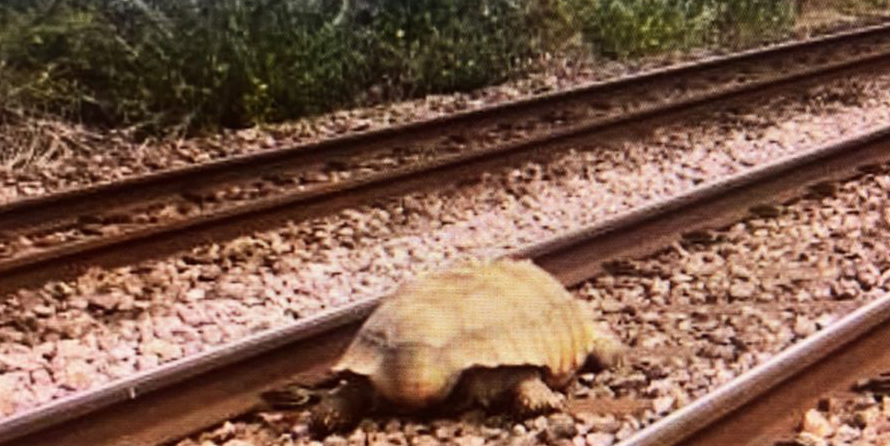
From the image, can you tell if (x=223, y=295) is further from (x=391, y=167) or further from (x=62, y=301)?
(x=391, y=167)

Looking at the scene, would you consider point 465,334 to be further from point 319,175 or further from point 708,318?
point 319,175

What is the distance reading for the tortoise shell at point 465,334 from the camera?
5293mm

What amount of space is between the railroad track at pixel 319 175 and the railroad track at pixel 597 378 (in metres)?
1.75

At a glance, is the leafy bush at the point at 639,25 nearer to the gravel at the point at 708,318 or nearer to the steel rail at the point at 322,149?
the steel rail at the point at 322,149

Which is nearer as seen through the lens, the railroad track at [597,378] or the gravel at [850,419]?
the gravel at [850,419]

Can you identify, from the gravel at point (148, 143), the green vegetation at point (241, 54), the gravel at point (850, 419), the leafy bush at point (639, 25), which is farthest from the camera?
the leafy bush at point (639, 25)

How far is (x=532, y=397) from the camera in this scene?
17.4 feet

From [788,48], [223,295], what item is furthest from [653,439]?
[788,48]

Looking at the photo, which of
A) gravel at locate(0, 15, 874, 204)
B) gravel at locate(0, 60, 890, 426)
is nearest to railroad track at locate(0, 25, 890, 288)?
gravel at locate(0, 60, 890, 426)

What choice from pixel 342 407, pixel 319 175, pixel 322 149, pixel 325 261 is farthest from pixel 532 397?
pixel 322 149

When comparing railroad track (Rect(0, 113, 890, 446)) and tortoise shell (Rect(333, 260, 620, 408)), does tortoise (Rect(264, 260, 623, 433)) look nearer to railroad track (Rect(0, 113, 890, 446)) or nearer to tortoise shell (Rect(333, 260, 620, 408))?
tortoise shell (Rect(333, 260, 620, 408))

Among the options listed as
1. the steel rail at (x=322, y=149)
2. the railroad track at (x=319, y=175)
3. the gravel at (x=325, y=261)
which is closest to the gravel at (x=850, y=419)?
the gravel at (x=325, y=261)

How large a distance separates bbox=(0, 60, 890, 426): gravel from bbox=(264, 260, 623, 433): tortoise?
99cm

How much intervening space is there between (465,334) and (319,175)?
4236 mm
